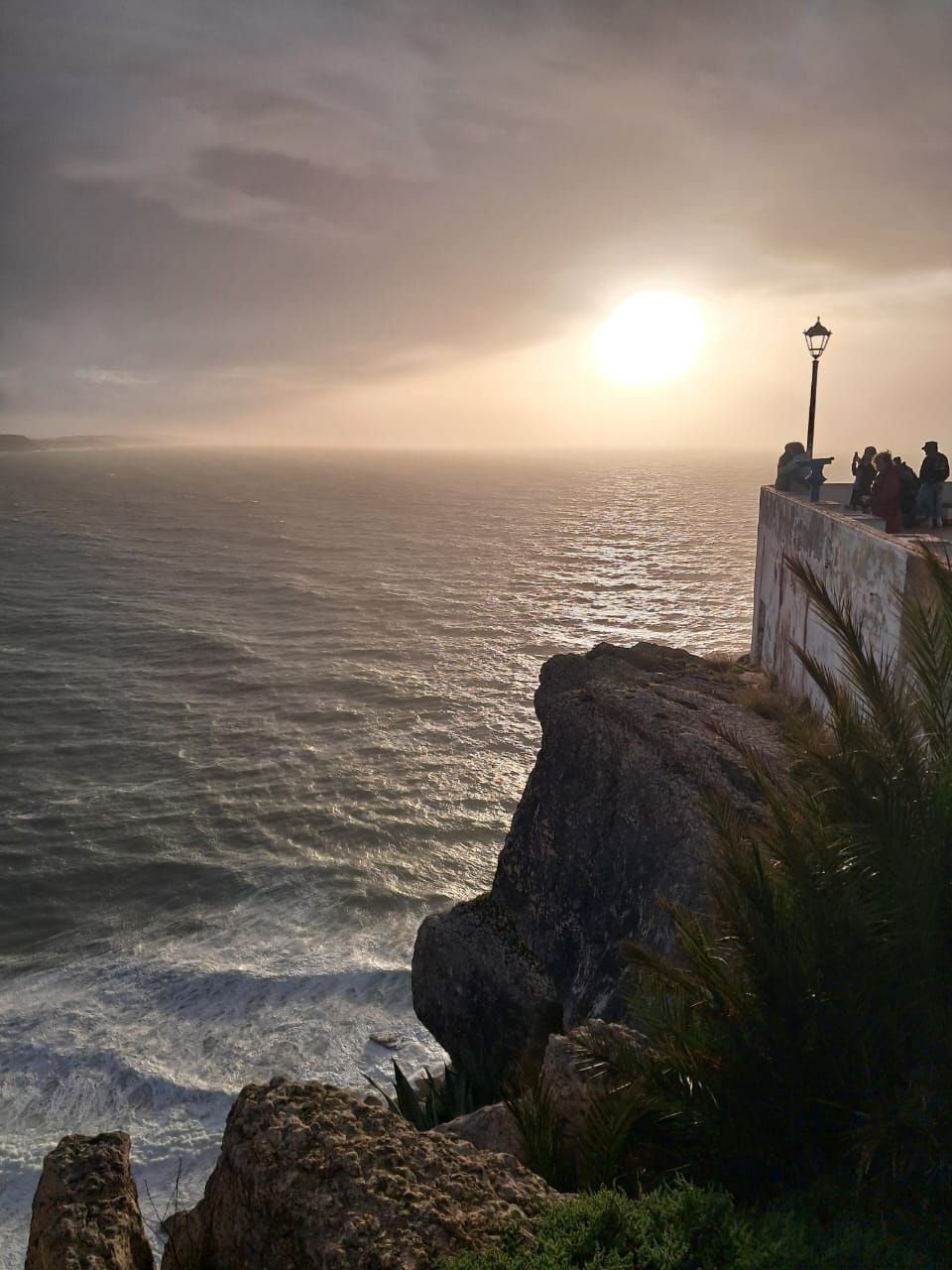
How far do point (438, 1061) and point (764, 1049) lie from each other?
35.4 ft

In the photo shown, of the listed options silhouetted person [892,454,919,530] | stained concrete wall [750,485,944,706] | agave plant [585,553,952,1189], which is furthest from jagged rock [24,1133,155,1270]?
silhouetted person [892,454,919,530]

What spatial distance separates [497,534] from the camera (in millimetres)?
93812

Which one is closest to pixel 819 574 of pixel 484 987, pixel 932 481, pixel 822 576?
pixel 822 576

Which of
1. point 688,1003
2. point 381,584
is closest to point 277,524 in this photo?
point 381,584

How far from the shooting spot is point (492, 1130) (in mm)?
6797

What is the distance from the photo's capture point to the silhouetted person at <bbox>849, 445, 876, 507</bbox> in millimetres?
15773

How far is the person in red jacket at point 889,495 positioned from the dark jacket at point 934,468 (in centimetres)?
143

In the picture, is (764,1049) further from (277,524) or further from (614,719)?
(277,524)

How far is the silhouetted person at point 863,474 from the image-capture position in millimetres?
15773

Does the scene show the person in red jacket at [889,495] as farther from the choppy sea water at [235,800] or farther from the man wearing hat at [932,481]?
the choppy sea water at [235,800]

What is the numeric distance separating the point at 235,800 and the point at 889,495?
61.7 ft

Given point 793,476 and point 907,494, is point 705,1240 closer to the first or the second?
point 907,494

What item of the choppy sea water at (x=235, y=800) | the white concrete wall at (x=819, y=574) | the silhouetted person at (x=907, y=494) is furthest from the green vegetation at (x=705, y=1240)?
the silhouetted person at (x=907, y=494)

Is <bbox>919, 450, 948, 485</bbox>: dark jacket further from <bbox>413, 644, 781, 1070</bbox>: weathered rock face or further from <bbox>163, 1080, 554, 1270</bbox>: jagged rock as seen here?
<bbox>163, 1080, 554, 1270</bbox>: jagged rock
